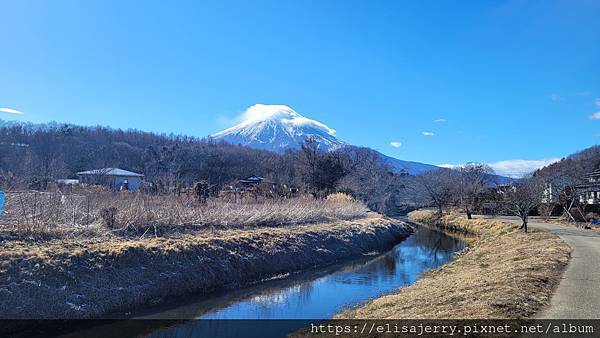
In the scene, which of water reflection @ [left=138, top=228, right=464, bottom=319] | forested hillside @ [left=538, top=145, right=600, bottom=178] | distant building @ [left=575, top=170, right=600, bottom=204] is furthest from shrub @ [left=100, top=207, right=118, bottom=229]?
forested hillside @ [left=538, top=145, right=600, bottom=178]

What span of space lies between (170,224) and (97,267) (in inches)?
238

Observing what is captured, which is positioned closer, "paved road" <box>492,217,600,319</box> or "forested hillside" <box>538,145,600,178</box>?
"paved road" <box>492,217,600,319</box>

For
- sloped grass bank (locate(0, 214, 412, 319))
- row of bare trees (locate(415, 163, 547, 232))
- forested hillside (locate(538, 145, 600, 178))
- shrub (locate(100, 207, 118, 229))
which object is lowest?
sloped grass bank (locate(0, 214, 412, 319))

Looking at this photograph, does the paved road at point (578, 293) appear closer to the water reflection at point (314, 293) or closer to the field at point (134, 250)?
the water reflection at point (314, 293)

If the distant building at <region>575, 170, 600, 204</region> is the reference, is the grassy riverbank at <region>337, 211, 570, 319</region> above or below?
below

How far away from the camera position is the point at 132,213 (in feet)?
55.5

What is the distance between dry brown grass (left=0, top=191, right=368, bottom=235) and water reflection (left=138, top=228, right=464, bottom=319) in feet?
16.4

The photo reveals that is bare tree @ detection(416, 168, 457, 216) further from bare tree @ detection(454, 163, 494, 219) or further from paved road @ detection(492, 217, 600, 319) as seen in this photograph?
paved road @ detection(492, 217, 600, 319)

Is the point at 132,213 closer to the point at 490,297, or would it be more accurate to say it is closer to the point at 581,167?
the point at 490,297

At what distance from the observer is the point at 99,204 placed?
55.7ft

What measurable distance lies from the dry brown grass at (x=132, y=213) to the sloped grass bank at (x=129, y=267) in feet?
3.37

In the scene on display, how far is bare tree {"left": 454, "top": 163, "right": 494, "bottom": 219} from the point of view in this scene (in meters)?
56.4

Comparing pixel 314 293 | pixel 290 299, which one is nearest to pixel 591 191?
pixel 314 293

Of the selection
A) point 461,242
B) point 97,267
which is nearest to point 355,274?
point 97,267
